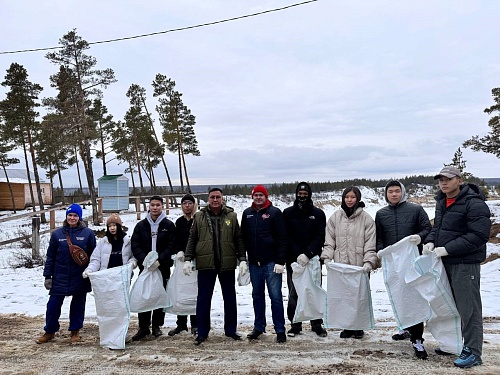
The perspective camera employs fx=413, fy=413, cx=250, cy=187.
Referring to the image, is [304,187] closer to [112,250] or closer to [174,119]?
[112,250]

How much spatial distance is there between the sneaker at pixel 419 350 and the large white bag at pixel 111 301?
10.1ft

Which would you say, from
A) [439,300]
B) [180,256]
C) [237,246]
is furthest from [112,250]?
[439,300]

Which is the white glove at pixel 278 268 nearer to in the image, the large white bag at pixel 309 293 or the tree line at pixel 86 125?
the large white bag at pixel 309 293

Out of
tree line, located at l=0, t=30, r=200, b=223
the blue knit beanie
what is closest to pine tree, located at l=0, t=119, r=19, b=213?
tree line, located at l=0, t=30, r=200, b=223

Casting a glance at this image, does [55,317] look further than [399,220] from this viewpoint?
Yes

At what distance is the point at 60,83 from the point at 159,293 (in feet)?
64.9

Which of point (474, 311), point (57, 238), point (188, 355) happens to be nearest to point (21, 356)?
point (57, 238)

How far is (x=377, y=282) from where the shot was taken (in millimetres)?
8195

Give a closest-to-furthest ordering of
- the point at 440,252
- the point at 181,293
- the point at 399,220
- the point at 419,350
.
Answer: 1. the point at 440,252
2. the point at 419,350
3. the point at 399,220
4. the point at 181,293

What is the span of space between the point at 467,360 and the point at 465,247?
102cm

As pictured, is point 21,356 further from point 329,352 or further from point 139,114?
point 139,114

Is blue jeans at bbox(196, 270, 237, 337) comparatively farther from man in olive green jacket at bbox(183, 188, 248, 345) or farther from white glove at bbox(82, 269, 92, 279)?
white glove at bbox(82, 269, 92, 279)

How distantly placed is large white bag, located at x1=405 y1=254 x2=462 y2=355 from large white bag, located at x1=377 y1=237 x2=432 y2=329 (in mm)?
94

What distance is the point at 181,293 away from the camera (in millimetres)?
5043
